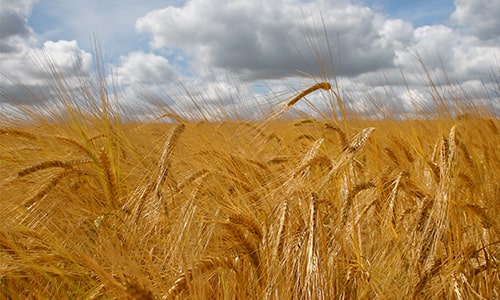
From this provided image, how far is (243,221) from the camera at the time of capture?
1402mm

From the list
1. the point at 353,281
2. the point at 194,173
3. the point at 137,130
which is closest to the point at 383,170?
the point at 353,281

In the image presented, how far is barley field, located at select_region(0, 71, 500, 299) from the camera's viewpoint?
50.5 inches

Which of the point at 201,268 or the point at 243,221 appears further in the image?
the point at 243,221

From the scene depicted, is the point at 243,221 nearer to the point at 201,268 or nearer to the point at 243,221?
the point at 243,221

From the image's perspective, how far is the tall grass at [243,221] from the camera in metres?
1.28

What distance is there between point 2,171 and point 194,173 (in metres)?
0.99

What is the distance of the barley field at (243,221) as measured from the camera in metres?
→ 1.28

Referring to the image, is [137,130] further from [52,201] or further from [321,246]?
[321,246]

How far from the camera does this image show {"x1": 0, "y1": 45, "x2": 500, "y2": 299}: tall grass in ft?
4.21

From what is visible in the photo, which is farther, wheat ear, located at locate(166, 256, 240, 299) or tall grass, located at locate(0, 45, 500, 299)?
tall grass, located at locate(0, 45, 500, 299)

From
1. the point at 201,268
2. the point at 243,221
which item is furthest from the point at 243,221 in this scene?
the point at 201,268

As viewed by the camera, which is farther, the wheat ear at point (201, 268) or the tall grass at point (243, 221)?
the tall grass at point (243, 221)

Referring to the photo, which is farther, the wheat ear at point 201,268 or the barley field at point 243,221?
the barley field at point 243,221

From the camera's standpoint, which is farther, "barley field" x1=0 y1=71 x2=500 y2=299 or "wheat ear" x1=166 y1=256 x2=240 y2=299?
"barley field" x1=0 y1=71 x2=500 y2=299
